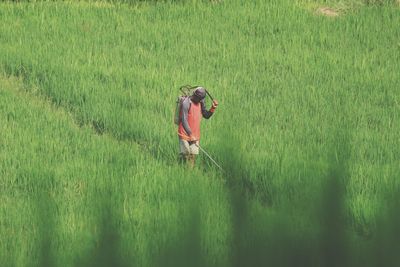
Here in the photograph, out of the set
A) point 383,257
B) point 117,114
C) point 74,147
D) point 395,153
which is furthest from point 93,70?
point 383,257

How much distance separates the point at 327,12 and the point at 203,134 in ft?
14.5

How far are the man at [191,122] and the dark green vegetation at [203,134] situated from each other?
174 millimetres

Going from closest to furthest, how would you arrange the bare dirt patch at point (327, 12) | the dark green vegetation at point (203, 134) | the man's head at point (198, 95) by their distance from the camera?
1. the dark green vegetation at point (203, 134)
2. the man's head at point (198, 95)
3. the bare dirt patch at point (327, 12)

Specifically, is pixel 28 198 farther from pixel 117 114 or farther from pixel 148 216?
pixel 117 114

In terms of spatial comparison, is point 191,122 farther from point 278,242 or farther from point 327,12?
point 327,12

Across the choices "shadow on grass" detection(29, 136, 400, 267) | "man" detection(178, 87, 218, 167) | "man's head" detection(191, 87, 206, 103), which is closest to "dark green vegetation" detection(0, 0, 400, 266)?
"shadow on grass" detection(29, 136, 400, 267)

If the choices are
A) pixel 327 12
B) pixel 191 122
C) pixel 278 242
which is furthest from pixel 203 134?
pixel 327 12

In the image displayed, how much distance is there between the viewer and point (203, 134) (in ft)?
29.2

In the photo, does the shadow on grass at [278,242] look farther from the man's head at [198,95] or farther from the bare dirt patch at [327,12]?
the bare dirt patch at [327,12]

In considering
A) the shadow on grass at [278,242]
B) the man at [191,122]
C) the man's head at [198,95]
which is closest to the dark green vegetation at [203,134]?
the shadow on grass at [278,242]

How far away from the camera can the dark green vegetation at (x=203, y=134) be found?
21.7 ft

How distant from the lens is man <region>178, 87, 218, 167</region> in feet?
26.1

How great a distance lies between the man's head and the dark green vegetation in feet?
1.67

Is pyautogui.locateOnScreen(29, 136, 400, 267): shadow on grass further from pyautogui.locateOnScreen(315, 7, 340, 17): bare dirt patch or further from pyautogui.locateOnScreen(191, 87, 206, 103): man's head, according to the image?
pyautogui.locateOnScreen(315, 7, 340, 17): bare dirt patch
